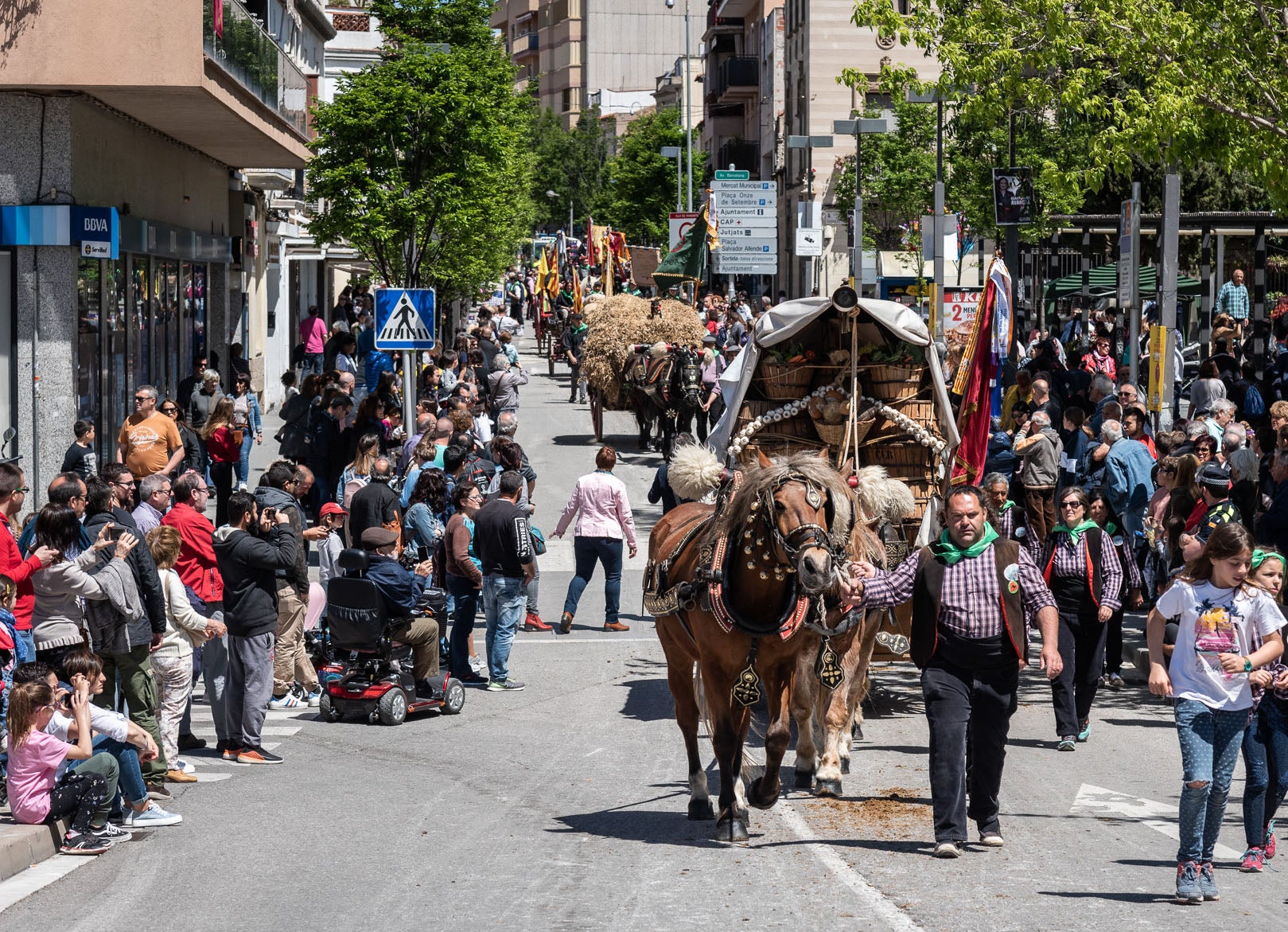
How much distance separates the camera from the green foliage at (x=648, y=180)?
8719cm

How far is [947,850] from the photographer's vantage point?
8.46 meters

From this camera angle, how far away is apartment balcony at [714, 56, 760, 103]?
81.0 metres

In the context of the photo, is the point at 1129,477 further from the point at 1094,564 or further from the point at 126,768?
the point at 126,768

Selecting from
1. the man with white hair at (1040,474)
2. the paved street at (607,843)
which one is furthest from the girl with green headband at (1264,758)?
the man with white hair at (1040,474)

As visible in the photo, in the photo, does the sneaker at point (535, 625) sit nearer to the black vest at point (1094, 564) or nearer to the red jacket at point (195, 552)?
the red jacket at point (195, 552)

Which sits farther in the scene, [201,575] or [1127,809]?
[201,575]

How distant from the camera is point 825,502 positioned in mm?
8344

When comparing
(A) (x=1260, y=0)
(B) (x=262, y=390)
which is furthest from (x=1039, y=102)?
(B) (x=262, y=390)

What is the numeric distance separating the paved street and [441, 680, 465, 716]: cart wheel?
17 cm

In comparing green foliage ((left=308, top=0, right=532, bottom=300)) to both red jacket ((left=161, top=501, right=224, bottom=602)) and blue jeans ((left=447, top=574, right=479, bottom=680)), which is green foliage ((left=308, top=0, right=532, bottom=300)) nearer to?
blue jeans ((left=447, top=574, right=479, bottom=680))

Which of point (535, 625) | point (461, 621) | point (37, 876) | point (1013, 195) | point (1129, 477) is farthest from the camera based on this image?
point (1013, 195)

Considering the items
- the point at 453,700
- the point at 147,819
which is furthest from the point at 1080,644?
the point at 147,819

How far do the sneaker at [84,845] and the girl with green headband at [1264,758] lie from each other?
19.3 ft

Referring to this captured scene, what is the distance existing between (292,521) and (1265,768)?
662 centimetres
